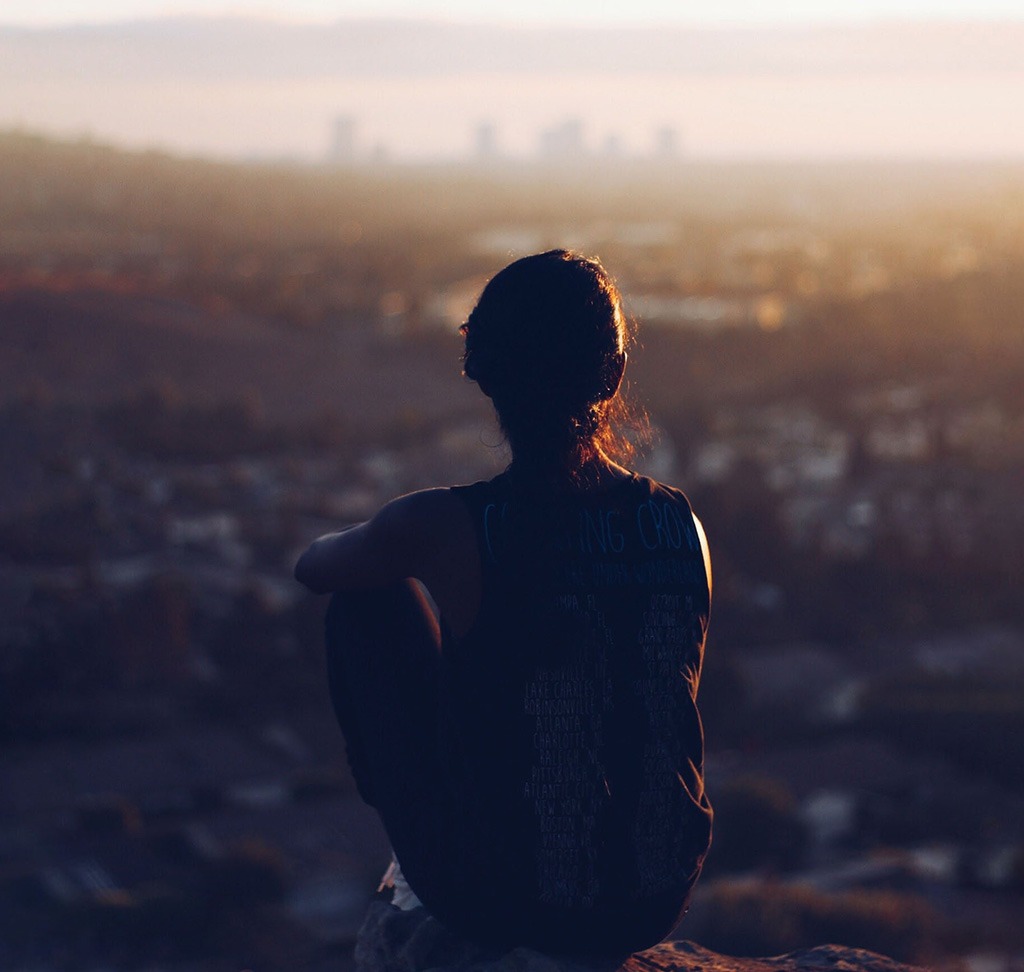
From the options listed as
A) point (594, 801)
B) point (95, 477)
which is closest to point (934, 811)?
point (594, 801)

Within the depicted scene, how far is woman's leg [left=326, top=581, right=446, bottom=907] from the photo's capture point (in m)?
2.59

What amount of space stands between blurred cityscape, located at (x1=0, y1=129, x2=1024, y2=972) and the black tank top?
0.87 feet

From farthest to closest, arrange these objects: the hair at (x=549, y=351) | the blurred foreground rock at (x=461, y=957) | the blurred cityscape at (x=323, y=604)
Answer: the blurred cityscape at (x=323, y=604) < the blurred foreground rock at (x=461, y=957) < the hair at (x=549, y=351)

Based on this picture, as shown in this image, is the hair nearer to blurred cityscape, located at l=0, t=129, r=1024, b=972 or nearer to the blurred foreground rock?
blurred cityscape, located at l=0, t=129, r=1024, b=972

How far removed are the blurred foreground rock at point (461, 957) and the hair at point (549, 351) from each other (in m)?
0.82

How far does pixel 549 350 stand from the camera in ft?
7.72

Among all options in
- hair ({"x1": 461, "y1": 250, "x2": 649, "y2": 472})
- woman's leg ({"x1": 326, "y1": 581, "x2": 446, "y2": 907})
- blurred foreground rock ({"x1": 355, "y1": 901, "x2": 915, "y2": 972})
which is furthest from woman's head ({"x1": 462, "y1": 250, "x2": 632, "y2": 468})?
blurred foreground rock ({"x1": 355, "y1": 901, "x2": 915, "y2": 972})

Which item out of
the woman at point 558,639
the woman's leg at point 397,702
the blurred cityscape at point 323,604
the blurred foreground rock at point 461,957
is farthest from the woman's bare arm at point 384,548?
the blurred foreground rock at point 461,957

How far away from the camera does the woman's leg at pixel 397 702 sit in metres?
2.59

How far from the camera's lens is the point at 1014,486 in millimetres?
20719

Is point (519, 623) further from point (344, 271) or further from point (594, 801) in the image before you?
point (344, 271)

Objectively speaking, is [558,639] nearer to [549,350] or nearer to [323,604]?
[549,350]

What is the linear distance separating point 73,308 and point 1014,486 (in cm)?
1626

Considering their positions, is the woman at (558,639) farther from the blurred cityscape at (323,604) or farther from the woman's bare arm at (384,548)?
the blurred cityscape at (323,604)
